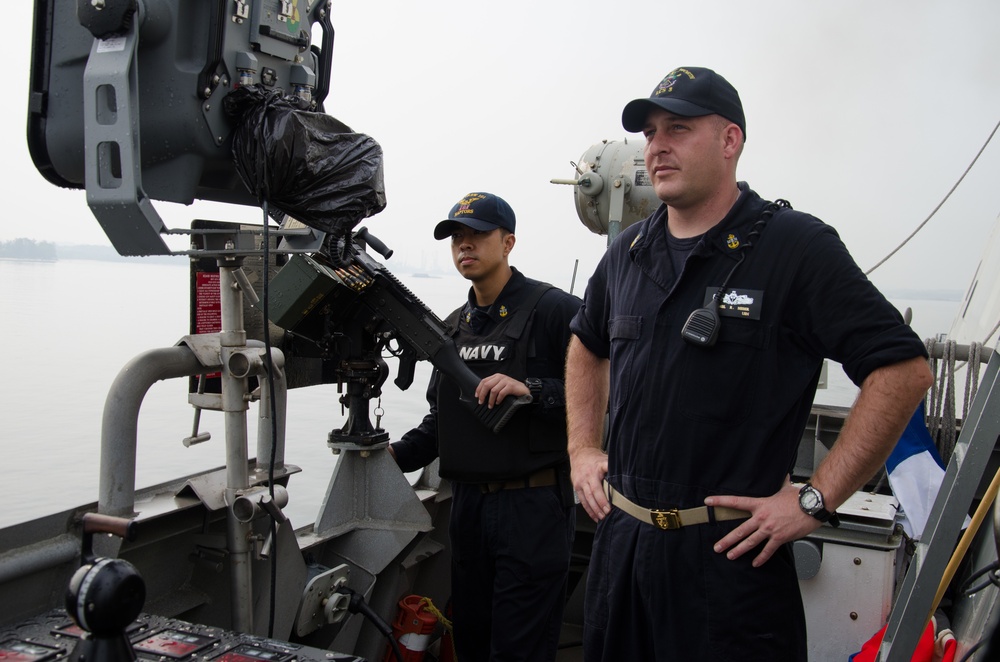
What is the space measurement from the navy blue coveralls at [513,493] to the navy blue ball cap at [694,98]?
1.23m

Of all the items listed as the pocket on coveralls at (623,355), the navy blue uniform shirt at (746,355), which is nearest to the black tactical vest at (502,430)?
the pocket on coveralls at (623,355)

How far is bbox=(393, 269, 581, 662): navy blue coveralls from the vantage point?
2863 mm

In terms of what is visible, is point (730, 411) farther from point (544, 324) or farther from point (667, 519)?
point (544, 324)

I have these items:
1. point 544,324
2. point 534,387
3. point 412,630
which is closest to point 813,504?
point 534,387

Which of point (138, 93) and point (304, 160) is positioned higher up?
point (138, 93)

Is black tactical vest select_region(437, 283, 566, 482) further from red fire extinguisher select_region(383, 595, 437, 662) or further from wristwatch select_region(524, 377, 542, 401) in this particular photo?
red fire extinguisher select_region(383, 595, 437, 662)

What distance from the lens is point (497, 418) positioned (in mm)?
2852

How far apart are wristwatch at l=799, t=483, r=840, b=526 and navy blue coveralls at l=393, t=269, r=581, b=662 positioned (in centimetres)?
125

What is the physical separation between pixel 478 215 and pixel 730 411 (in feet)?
5.14

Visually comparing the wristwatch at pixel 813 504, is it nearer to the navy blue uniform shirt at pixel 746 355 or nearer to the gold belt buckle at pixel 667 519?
the navy blue uniform shirt at pixel 746 355

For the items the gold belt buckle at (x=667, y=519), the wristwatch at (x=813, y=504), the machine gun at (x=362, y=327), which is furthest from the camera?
the machine gun at (x=362, y=327)

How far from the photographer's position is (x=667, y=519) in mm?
1832

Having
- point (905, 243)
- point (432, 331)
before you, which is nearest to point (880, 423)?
point (432, 331)

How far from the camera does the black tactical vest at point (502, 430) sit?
115 inches
